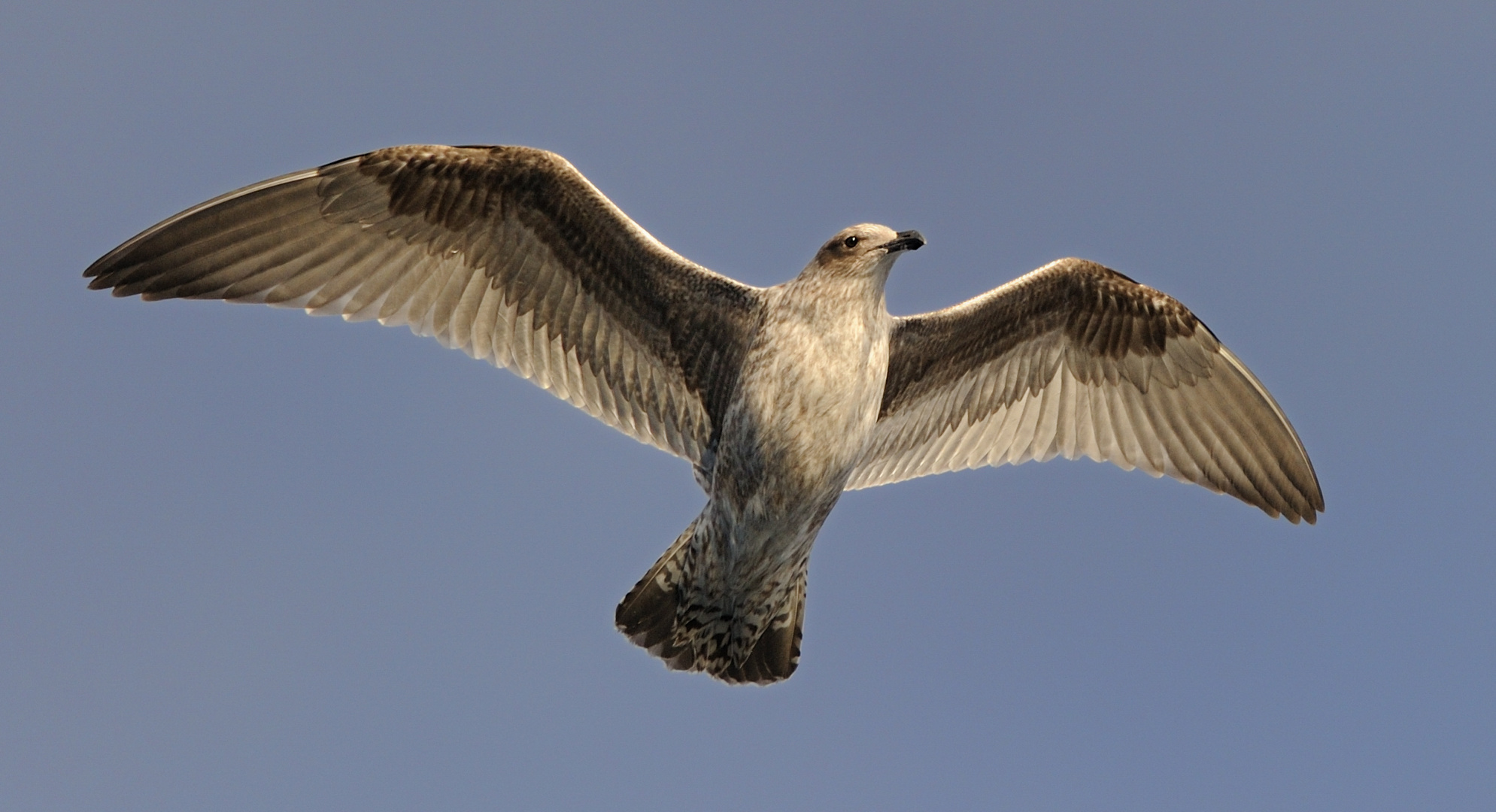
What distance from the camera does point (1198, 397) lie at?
35.5 ft

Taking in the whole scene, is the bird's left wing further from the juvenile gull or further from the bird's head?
the bird's head

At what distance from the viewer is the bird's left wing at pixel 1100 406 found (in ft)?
Result: 34.4

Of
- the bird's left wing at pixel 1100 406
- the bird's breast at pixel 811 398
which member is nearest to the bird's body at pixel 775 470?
the bird's breast at pixel 811 398

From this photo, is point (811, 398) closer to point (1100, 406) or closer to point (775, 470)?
point (775, 470)

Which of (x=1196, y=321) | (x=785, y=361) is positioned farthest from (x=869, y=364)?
(x=1196, y=321)

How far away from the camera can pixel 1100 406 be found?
10.9 meters

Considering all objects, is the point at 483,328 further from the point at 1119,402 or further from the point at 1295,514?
the point at 1295,514

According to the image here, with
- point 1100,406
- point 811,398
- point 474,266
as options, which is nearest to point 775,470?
point 811,398

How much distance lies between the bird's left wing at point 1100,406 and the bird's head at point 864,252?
133 cm

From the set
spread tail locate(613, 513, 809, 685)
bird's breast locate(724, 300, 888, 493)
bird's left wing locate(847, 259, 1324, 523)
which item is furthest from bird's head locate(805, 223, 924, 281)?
spread tail locate(613, 513, 809, 685)

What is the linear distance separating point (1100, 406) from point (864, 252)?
2.80 metres

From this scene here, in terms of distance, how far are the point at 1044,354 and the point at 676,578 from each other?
3.30 meters

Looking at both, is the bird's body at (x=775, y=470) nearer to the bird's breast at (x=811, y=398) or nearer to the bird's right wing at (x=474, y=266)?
the bird's breast at (x=811, y=398)

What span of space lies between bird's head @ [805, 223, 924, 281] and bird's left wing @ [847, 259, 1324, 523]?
1331 mm
